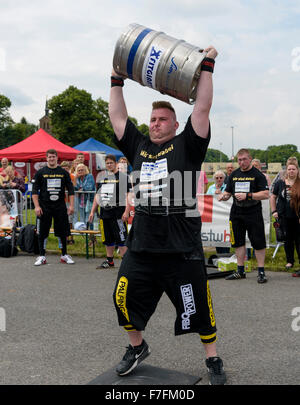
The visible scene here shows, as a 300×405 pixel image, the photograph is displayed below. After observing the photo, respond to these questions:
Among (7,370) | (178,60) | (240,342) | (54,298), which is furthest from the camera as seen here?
(54,298)

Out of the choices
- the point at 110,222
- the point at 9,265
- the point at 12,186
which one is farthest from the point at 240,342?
the point at 12,186

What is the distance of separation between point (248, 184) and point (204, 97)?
4169mm

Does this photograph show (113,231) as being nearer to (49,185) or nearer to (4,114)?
(49,185)

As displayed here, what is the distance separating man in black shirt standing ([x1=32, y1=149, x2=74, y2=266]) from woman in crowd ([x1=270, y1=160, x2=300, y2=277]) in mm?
3821

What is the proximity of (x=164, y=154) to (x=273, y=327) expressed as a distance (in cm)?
247

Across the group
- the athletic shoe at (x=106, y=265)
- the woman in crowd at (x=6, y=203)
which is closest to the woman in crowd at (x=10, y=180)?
the woman in crowd at (x=6, y=203)

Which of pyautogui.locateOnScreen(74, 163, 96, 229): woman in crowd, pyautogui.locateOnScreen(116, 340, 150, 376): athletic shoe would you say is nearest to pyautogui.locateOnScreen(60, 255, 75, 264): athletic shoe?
pyautogui.locateOnScreen(74, 163, 96, 229): woman in crowd

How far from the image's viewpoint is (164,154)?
3293 mm

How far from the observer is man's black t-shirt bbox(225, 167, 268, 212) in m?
7.05

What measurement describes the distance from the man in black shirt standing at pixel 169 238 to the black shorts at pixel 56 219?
5.38 metres

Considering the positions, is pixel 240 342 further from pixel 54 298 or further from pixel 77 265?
pixel 77 265

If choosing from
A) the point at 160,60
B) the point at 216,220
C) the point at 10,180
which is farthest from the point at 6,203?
the point at 160,60

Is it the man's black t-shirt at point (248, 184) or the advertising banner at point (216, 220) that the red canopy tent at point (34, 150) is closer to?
the advertising banner at point (216, 220)

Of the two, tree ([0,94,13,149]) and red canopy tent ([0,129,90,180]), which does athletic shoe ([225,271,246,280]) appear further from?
tree ([0,94,13,149])
